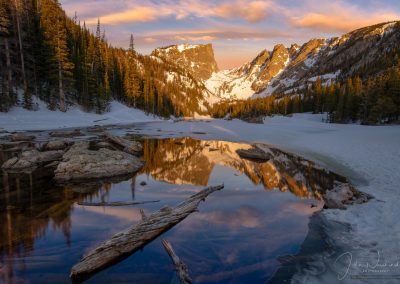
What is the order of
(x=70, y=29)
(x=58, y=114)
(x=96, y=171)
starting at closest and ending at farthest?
(x=96, y=171) < (x=58, y=114) < (x=70, y=29)

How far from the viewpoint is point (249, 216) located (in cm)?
941

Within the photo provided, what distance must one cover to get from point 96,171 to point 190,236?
8300mm

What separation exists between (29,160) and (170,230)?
12.3m

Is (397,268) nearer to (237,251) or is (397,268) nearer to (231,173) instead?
(237,251)

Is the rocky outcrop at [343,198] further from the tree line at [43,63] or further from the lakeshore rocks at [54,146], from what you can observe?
the tree line at [43,63]

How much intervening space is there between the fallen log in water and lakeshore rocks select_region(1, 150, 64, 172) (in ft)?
35.8

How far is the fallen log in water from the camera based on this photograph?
580 cm

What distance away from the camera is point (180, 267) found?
5.93 metres

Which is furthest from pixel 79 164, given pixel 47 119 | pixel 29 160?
pixel 47 119

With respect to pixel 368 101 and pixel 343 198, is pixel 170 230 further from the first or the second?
pixel 368 101

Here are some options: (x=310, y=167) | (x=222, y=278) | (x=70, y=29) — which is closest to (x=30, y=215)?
(x=222, y=278)

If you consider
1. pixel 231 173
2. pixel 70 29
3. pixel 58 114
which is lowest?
pixel 231 173

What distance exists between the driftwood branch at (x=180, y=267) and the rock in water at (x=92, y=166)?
865cm
